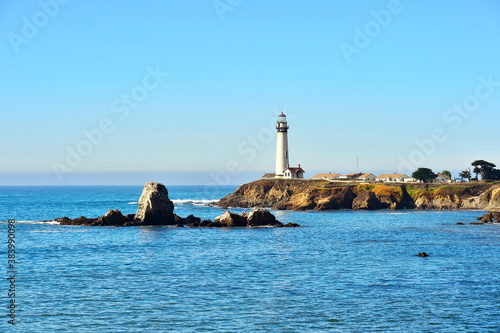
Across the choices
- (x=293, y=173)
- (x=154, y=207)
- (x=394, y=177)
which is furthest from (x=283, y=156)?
(x=154, y=207)

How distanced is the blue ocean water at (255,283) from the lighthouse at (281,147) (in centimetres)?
8916

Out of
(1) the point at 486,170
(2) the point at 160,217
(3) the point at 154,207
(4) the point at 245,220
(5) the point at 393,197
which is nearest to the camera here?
(3) the point at 154,207

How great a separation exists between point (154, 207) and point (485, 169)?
100727 mm

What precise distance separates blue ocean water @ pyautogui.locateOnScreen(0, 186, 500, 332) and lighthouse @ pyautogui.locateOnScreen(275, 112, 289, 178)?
89.2 meters

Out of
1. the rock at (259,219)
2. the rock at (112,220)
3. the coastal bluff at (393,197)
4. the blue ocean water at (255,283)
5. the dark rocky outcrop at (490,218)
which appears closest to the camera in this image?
the blue ocean water at (255,283)

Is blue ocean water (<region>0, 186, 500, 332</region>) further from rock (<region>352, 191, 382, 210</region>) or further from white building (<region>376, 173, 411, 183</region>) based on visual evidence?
white building (<region>376, 173, 411, 183</region>)

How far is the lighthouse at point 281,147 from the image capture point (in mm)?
156125

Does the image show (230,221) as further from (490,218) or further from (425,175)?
(425,175)

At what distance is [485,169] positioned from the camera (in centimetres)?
15350

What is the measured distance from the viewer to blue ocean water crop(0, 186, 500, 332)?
1124 inches

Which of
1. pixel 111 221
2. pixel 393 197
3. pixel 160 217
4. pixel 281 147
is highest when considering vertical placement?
pixel 281 147

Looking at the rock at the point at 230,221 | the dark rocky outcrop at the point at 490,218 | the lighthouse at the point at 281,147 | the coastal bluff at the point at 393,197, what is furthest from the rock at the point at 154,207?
the lighthouse at the point at 281,147

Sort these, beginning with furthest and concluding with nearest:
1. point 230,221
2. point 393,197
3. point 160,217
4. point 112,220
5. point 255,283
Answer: point 393,197
point 160,217
point 112,220
point 230,221
point 255,283

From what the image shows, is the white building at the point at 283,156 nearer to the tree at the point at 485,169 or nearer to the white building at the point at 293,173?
the white building at the point at 293,173
